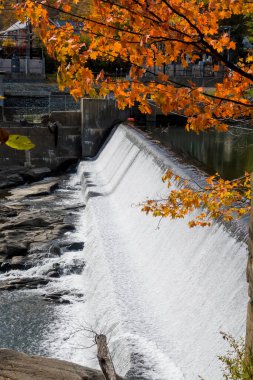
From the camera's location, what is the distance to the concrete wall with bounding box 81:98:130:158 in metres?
21.3

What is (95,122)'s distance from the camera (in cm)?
2144

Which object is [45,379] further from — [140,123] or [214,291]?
[140,123]

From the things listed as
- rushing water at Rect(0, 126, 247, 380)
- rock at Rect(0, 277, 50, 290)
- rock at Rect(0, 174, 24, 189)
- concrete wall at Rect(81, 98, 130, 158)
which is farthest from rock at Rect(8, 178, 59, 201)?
rock at Rect(0, 277, 50, 290)

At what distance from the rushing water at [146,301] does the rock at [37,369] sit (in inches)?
36.8

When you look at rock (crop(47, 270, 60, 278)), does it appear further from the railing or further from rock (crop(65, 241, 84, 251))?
the railing

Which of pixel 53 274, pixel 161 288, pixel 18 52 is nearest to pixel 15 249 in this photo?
pixel 53 274

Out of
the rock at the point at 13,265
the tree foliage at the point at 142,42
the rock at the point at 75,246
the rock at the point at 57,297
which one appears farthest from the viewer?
the rock at the point at 75,246

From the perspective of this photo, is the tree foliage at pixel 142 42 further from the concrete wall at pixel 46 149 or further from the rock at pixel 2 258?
the concrete wall at pixel 46 149

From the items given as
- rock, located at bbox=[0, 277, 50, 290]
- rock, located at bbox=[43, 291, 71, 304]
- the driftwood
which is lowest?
rock, located at bbox=[0, 277, 50, 290]

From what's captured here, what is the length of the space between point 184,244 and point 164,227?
1211 mm

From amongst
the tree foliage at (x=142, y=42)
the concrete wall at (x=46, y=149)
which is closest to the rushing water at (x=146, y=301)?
the tree foliage at (x=142, y=42)

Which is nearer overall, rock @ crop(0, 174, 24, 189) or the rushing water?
the rushing water

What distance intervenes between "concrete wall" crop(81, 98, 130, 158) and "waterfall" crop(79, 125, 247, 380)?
8.09 metres

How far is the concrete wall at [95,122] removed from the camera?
21.3 meters
